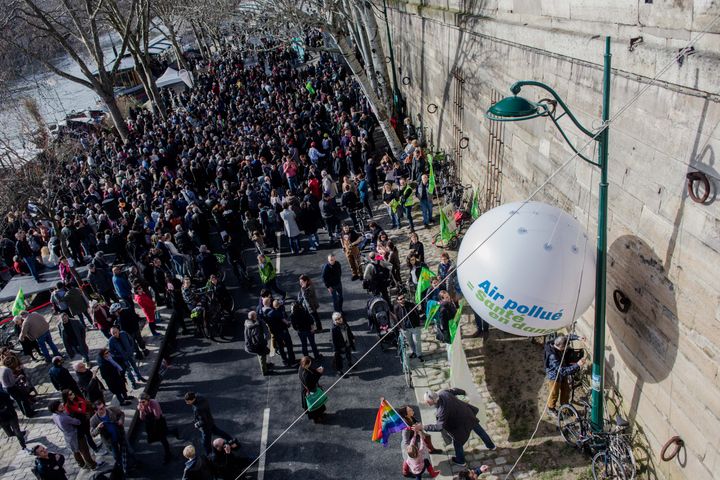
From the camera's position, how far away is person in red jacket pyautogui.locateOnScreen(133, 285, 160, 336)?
35.6 feet

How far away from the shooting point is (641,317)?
20.0 feet

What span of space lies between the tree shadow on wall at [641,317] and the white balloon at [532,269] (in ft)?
2.25

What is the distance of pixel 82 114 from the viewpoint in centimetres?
3644

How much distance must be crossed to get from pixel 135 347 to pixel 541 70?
8916mm

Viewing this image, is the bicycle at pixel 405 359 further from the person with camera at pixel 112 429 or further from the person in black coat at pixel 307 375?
the person with camera at pixel 112 429

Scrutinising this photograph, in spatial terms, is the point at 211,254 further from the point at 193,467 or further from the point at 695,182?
the point at 695,182

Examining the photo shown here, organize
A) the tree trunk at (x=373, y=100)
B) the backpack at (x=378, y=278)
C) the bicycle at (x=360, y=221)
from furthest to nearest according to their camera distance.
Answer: the tree trunk at (x=373, y=100), the bicycle at (x=360, y=221), the backpack at (x=378, y=278)

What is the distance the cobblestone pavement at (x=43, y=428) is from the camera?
8695 mm

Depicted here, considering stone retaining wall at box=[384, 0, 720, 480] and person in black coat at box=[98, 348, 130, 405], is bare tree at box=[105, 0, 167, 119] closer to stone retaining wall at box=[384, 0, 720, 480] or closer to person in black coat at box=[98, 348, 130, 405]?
person in black coat at box=[98, 348, 130, 405]

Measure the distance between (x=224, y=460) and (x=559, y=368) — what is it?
460cm

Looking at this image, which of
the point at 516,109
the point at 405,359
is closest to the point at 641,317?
the point at 516,109

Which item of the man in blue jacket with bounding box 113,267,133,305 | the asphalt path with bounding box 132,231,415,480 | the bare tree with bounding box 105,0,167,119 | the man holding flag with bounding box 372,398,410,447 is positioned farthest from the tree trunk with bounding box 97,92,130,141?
the man holding flag with bounding box 372,398,410,447

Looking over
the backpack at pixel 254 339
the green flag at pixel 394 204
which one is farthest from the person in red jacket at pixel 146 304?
the green flag at pixel 394 204

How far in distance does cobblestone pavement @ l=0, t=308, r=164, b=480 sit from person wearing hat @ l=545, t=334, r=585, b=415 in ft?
A: 20.9
